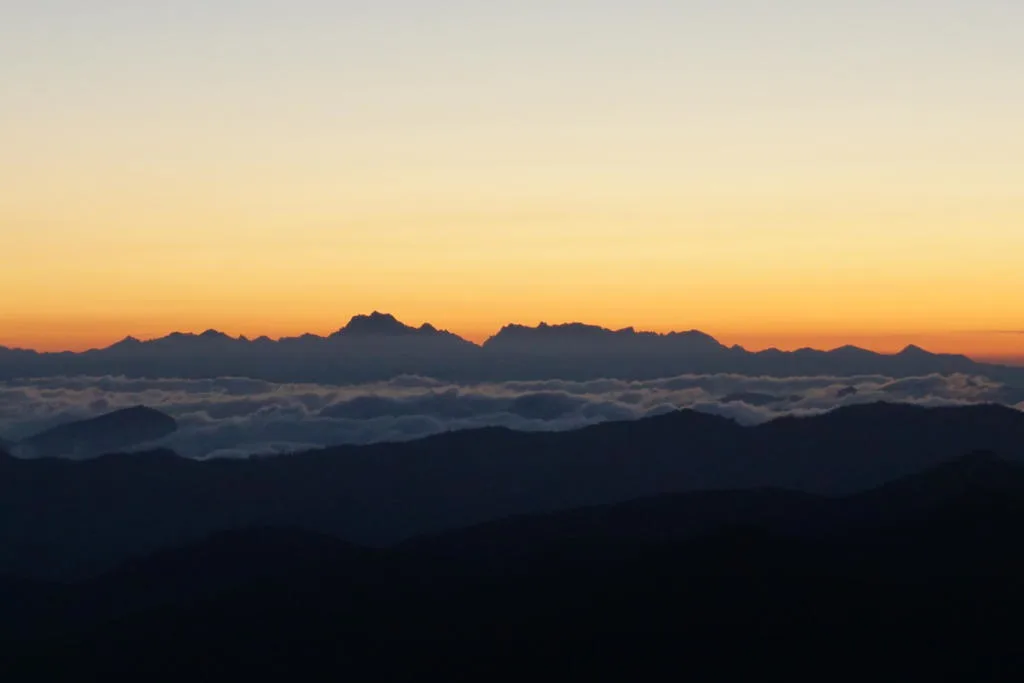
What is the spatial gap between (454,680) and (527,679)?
1160 centimetres

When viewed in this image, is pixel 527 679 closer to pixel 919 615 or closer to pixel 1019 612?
pixel 919 615

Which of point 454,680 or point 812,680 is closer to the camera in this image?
point 812,680

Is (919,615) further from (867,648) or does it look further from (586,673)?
(586,673)

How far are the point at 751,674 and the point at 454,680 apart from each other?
4413 cm

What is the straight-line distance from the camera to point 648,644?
19838 centimetres

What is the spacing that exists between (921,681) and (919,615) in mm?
19016

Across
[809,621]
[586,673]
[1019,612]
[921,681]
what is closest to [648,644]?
[586,673]

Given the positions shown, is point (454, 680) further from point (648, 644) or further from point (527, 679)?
point (648, 644)

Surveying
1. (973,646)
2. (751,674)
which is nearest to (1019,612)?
(973,646)

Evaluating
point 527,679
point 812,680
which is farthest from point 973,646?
point 527,679

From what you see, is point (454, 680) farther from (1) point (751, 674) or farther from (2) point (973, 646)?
(2) point (973, 646)

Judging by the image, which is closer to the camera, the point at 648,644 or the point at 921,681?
the point at 921,681

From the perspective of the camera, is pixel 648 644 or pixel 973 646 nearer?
pixel 973 646

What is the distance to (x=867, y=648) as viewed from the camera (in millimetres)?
189500
